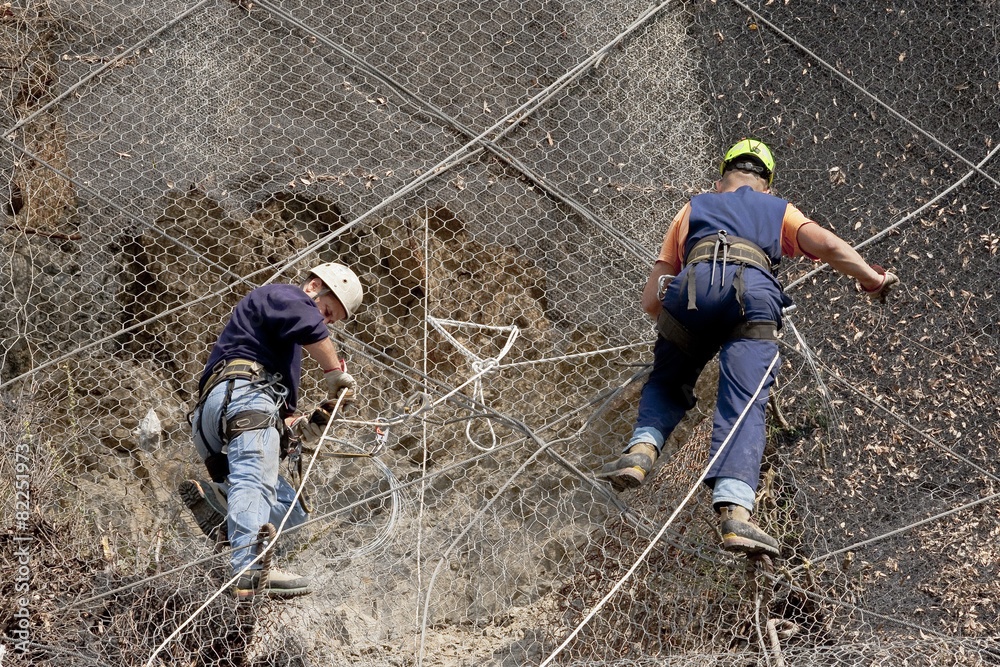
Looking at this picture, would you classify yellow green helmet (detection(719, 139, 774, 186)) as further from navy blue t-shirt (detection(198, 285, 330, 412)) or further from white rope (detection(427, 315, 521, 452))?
navy blue t-shirt (detection(198, 285, 330, 412))

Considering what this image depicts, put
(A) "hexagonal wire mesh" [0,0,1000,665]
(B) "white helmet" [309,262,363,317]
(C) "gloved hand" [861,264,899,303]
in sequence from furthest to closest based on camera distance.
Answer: (A) "hexagonal wire mesh" [0,0,1000,665], (B) "white helmet" [309,262,363,317], (C) "gloved hand" [861,264,899,303]

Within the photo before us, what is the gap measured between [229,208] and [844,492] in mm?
3314

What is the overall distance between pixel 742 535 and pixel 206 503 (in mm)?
2115

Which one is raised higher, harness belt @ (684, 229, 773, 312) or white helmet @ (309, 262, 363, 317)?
harness belt @ (684, 229, 773, 312)

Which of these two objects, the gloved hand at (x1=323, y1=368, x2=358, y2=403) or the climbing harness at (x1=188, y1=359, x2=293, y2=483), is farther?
the gloved hand at (x1=323, y1=368, x2=358, y2=403)

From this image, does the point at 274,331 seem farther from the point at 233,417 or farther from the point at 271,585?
the point at 271,585

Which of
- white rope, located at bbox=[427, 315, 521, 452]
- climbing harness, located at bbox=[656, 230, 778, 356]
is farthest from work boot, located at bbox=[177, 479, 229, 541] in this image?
climbing harness, located at bbox=[656, 230, 778, 356]

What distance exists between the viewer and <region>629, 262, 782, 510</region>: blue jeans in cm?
462

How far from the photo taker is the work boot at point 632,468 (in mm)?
4645

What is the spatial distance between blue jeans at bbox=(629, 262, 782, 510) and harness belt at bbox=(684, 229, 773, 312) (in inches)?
0.8

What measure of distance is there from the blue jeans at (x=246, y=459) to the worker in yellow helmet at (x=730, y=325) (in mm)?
1288

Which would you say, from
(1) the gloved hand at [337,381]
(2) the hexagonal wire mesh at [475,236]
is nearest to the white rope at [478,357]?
(2) the hexagonal wire mesh at [475,236]

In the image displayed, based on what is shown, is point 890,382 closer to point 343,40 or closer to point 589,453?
point 589,453

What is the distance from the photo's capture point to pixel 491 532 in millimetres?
6051
